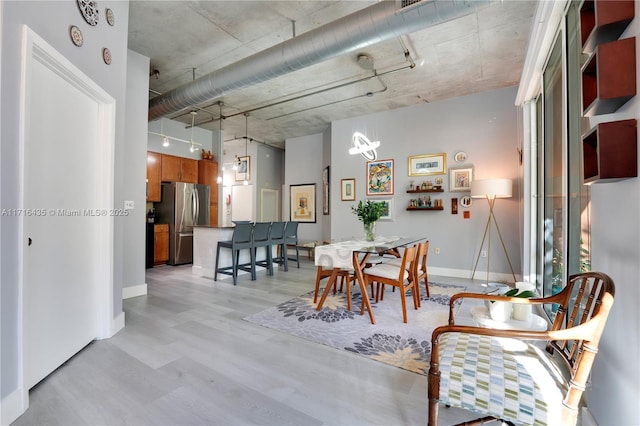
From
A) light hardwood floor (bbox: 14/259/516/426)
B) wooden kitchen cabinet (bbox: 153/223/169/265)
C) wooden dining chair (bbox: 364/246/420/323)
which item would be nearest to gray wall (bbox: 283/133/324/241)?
wooden kitchen cabinet (bbox: 153/223/169/265)

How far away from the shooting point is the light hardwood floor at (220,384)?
1519 mm

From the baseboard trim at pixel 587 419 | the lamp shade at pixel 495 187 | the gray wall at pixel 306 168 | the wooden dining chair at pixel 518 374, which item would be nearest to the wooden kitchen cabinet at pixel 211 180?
the gray wall at pixel 306 168

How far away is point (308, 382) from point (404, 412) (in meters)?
0.59

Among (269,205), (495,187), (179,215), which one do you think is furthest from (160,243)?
(495,187)

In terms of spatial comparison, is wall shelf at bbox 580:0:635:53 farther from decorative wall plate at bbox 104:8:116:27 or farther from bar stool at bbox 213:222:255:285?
bar stool at bbox 213:222:255:285

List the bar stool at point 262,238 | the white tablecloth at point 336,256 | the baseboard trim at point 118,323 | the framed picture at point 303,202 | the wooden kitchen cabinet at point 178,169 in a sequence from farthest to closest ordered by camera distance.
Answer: the framed picture at point 303,202 < the wooden kitchen cabinet at point 178,169 < the bar stool at point 262,238 < the white tablecloth at point 336,256 < the baseboard trim at point 118,323

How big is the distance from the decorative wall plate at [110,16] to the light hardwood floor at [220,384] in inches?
106

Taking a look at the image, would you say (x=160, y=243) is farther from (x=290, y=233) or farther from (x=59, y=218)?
(x=59, y=218)

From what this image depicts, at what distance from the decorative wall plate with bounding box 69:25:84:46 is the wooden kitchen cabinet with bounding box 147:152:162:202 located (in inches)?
160

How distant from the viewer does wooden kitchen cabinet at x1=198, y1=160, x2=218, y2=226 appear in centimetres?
681

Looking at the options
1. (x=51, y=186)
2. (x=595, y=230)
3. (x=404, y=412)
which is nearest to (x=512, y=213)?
(x=595, y=230)

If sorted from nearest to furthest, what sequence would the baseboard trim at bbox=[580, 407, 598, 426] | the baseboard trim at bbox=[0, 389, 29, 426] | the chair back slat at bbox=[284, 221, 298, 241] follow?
the baseboard trim at bbox=[580, 407, 598, 426], the baseboard trim at bbox=[0, 389, 29, 426], the chair back slat at bbox=[284, 221, 298, 241]

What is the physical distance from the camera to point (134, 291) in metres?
3.76

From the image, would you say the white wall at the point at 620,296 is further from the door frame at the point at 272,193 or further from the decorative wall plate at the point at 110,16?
the door frame at the point at 272,193
